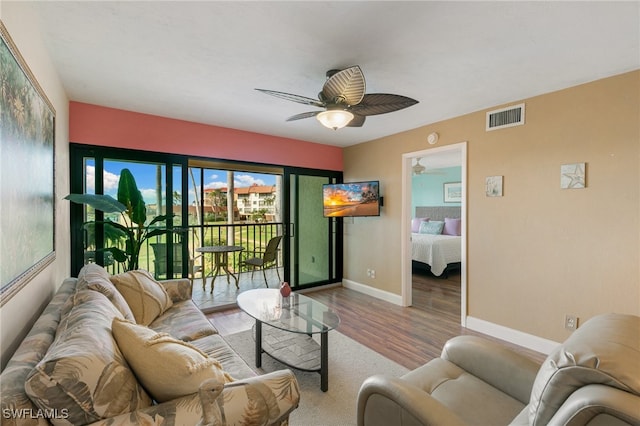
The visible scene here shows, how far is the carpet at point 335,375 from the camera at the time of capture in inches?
77.0

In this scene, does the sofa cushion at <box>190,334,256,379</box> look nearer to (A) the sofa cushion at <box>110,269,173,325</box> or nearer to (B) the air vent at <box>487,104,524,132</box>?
(A) the sofa cushion at <box>110,269,173,325</box>

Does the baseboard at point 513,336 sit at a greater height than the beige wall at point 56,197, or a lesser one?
lesser

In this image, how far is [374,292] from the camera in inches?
185

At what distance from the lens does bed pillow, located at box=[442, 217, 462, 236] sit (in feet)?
21.7

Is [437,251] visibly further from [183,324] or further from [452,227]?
[183,324]

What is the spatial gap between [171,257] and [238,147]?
5.75 feet

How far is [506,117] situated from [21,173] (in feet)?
13.0

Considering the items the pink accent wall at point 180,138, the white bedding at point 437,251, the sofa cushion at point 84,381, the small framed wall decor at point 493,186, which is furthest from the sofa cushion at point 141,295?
the white bedding at point 437,251

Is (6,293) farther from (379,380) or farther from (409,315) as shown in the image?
(409,315)

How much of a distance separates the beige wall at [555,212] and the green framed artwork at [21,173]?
12.6 feet

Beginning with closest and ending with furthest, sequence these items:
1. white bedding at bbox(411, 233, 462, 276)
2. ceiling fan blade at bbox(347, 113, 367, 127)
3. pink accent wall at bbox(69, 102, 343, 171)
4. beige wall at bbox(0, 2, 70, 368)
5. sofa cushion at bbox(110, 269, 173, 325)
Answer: beige wall at bbox(0, 2, 70, 368), sofa cushion at bbox(110, 269, 173, 325), ceiling fan blade at bbox(347, 113, 367, 127), pink accent wall at bbox(69, 102, 343, 171), white bedding at bbox(411, 233, 462, 276)

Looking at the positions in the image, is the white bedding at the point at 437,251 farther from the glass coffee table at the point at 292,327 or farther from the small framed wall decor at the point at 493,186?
the glass coffee table at the point at 292,327

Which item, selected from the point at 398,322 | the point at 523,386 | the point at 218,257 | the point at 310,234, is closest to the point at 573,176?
the point at 523,386

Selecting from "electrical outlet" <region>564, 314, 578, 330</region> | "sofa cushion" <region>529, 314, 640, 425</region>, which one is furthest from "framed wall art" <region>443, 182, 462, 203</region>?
"sofa cushion" <region>529, 314, 640, 425</region>
